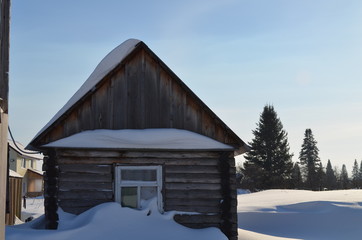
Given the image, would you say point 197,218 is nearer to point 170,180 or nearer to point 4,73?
point 170,180

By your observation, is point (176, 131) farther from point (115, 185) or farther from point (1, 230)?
point (1, 230)

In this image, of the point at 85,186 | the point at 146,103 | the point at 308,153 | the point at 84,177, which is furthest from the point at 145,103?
the point at 308,153

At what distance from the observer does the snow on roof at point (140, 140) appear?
36.7 feet

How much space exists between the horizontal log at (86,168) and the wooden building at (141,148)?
3 cm

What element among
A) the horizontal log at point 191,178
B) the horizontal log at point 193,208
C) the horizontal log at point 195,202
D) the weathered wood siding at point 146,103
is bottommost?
the horizontal log at point 193,208

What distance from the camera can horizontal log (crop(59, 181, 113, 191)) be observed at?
1120 centimetres

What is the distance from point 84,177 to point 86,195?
1.61 feet

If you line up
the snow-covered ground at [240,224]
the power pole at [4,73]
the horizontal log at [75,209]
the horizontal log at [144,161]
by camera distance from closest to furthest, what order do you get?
the power pole at [4,73], the snow-covered ground at [240,224], the horizontal log at [75,209], the horizontal log at [144,161]

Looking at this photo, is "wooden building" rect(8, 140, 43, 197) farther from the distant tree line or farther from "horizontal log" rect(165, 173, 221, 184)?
"horizontal log" rect(165, 173, 221, 184)

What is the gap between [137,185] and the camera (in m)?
11.5

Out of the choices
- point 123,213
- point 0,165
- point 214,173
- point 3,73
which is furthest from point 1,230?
point 214,173

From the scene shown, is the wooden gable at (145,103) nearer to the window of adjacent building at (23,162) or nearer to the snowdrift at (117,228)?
the snowdrift at (117,228)

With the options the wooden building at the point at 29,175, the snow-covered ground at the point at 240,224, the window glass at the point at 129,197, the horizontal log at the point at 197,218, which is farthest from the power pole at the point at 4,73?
the wooden building at the point at 29,175

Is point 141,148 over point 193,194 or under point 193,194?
over
